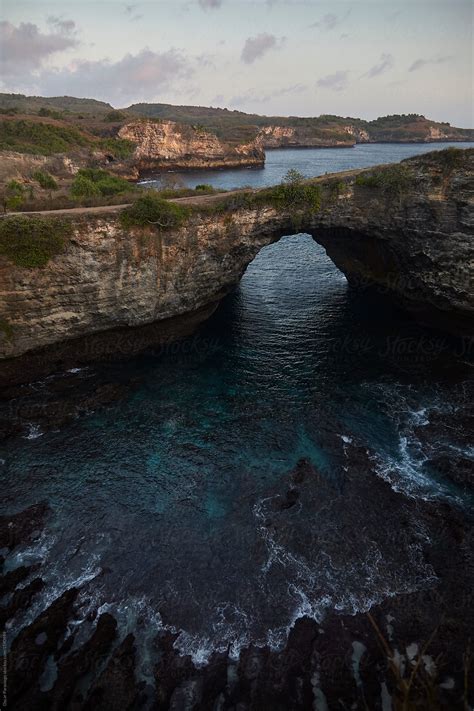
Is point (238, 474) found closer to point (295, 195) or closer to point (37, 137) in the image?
point (295, 195)

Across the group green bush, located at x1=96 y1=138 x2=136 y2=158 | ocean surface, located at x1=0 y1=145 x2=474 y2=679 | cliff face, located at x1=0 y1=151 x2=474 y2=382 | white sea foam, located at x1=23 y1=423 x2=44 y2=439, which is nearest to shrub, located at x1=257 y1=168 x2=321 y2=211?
cliff face, located at x1=0 y1=151 x2=474 y2=382

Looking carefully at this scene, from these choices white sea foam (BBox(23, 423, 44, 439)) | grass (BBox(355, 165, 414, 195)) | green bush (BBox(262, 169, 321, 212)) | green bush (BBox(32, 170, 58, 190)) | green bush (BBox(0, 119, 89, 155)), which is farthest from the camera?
green bush (BBox(0, 119, 89, 155))

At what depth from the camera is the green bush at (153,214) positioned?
92.2 feet

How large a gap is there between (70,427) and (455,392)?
25.1m

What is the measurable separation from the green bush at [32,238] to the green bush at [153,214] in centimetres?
409

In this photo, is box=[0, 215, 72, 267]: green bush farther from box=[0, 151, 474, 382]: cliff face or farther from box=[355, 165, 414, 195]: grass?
box=[355, 165, 414, 195]: grass

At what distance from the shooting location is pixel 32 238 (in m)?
25.5

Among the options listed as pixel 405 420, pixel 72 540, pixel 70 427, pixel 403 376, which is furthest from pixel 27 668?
pixel 403 376

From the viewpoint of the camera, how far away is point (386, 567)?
57.2 feet

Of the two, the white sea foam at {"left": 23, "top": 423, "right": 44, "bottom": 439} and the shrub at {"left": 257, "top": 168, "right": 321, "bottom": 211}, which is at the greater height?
the shrub at {"left": 257, "top": 168, "right": 321, "bottom": 211}

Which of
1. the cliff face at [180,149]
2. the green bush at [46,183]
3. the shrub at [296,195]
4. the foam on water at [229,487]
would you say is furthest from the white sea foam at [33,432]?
the cliff face at [180,149]

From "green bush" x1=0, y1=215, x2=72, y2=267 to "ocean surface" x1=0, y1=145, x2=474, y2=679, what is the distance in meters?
8.86

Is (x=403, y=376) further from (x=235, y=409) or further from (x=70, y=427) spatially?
(x=70, y=427)

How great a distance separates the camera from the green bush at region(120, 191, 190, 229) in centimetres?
2809
